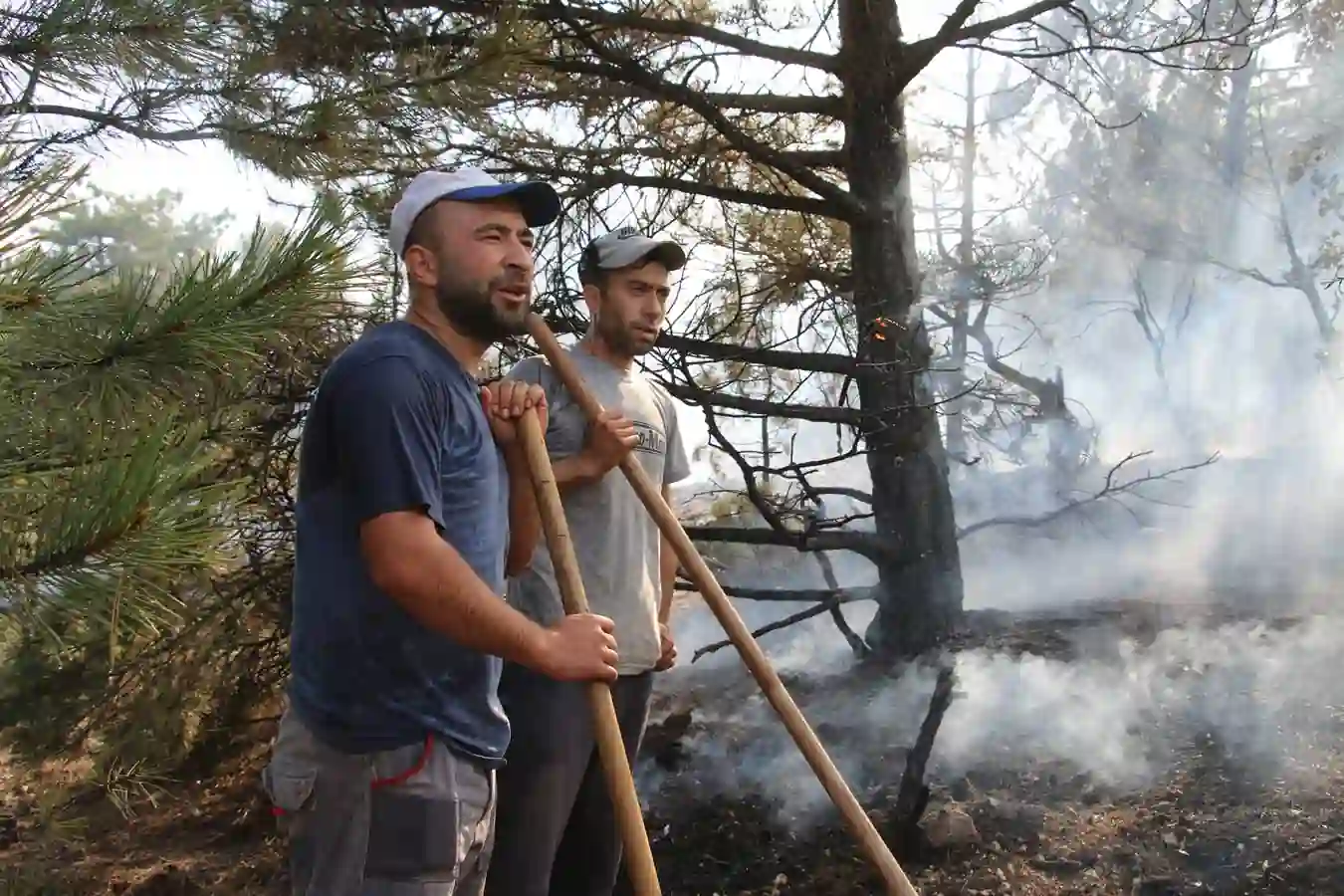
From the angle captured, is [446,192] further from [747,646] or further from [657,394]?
[747,646]

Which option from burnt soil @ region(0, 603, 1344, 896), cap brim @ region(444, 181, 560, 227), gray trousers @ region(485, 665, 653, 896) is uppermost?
cap brim @ region(444, 181, 560, 227)

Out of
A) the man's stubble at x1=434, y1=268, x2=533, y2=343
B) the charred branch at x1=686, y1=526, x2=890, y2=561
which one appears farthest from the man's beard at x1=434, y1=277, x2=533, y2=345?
the charred branch at x1=686, y1=526, x2=890, y2=561

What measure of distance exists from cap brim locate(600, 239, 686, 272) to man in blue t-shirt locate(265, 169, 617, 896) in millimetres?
838

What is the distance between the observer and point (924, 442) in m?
5.22

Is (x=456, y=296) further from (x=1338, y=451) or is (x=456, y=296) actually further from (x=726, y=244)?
(x=1338, y=451)

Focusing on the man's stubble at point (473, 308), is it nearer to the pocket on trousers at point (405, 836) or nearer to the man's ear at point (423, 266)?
the man's ear at point (423, 266)

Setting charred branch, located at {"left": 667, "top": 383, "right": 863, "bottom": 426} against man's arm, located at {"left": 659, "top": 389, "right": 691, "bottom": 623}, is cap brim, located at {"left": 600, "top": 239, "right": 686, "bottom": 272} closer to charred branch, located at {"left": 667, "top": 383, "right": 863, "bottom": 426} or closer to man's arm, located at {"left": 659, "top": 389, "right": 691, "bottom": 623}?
man's arm, located at {"left": 659, "top": 389, "right": 691, "bottom": 623}

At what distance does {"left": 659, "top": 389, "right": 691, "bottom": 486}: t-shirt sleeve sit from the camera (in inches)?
105

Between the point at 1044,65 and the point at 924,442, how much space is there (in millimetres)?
2443

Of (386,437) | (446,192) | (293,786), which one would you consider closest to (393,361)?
(386,437)

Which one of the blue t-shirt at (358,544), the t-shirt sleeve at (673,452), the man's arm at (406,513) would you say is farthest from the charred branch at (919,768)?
the man's arm at (406,513)

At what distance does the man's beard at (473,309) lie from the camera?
179cm

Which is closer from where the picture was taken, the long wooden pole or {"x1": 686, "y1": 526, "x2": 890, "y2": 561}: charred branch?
the long wooden pole

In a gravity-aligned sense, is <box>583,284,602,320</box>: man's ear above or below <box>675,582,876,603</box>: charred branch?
above
